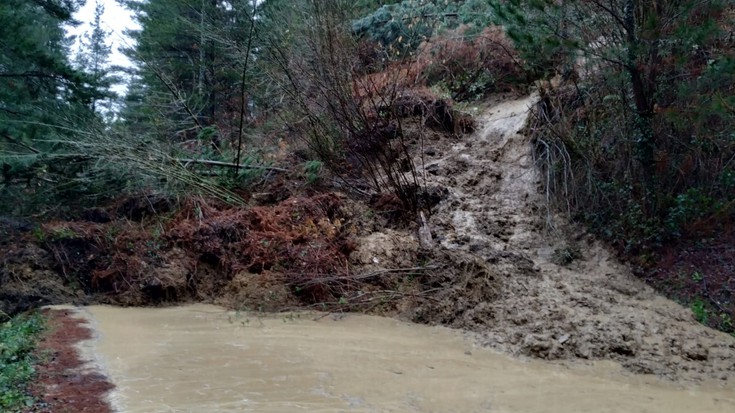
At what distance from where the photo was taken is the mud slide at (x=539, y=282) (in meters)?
6.95

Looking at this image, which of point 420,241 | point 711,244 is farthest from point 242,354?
point 711,244

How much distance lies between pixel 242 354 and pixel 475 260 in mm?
4006

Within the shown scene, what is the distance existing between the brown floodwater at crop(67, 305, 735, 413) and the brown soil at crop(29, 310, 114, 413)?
158 mm

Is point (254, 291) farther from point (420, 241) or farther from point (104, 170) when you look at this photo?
point (104, 170)

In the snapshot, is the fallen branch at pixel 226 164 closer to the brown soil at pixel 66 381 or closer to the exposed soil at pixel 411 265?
the exposed soil at pixel 411 265

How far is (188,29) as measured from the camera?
55.2 ft

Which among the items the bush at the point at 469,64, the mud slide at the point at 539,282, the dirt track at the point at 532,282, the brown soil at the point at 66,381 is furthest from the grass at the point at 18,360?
the bush at the point at 469,64

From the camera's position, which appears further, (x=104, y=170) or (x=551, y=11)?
(x=104, y=170)

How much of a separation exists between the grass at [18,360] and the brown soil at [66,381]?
0.10 metres

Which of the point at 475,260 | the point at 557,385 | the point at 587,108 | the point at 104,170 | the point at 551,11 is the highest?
the point at 551,11

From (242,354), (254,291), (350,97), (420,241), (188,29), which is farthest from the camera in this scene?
(188,29)

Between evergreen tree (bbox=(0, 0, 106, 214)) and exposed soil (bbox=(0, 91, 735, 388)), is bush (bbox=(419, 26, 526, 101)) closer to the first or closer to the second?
exposed soil (bbox=(0, 91, 735, 388))

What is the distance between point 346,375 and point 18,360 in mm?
3533

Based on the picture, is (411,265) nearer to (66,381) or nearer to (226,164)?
(226,164)
